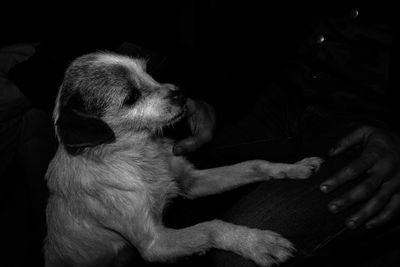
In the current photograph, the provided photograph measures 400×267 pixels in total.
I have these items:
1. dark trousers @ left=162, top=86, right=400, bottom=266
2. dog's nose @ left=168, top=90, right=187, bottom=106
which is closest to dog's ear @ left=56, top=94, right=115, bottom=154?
dog's nose @ left=168, top=90, right=187, bottom=106

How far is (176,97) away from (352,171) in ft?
3.15

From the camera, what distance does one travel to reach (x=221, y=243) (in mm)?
1729

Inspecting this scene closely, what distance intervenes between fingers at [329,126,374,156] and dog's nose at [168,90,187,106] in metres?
0.83

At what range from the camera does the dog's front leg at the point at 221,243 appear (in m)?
1.67

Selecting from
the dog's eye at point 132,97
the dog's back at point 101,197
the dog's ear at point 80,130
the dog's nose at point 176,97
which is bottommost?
the dog's back at point 101,197

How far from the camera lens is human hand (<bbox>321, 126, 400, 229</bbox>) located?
63.9 inches

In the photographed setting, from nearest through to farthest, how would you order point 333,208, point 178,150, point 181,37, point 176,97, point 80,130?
point 333,208
point 80,130
point 176,97
point 178,150
point 181,37

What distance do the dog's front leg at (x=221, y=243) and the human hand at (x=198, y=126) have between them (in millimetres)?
551

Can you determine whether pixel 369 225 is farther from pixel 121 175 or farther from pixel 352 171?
pixel 121 175

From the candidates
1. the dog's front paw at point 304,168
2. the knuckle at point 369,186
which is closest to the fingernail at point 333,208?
the knuckle at point 369,186

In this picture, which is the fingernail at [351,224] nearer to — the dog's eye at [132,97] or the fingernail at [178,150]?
the fingernail at [178,150]

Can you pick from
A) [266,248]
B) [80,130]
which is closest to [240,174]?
[266,248]

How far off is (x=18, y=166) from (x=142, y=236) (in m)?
1.69

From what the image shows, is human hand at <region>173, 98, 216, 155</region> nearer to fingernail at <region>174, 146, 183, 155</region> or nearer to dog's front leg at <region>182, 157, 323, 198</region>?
fingernail at <region>174, 146, 183, 155</region>
